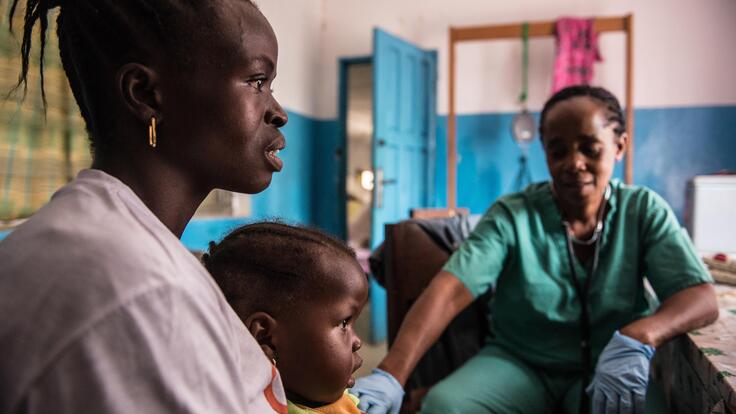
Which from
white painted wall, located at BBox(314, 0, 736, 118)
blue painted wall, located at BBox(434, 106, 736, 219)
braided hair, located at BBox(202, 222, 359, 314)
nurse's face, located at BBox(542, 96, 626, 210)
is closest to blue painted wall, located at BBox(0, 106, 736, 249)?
blue painted wall, located at BBox(434, 106, 736, 219)

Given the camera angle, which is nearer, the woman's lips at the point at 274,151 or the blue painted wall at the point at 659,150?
the woman's lips at the point at 274,151

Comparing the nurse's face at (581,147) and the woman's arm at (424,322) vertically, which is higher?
the nurse's face at (581,147)

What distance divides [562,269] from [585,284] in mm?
70

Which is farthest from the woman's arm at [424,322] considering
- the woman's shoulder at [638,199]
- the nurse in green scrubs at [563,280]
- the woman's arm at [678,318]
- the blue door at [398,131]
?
the blue door at [398,131]

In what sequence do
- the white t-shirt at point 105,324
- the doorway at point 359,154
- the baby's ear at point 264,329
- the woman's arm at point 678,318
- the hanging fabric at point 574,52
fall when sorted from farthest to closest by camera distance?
the doorway at point 359,154 → the hanging fabric at point 574,52 → the woman's arm at point 678,318 → the baby's ear at point 264,329 → the white t-shirt at point 105,324

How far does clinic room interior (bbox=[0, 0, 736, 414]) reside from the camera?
85 centimetres

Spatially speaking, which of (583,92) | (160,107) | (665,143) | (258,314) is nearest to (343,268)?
(258,314)

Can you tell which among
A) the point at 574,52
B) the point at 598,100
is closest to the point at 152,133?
the point at 598,100

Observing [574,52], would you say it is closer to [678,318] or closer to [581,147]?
[581,147]

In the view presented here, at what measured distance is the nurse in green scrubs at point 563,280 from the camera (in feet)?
3.91

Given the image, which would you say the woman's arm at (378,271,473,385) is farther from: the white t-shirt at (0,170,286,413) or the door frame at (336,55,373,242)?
the door frame at (336,55,373,242)

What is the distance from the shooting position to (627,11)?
406 cm

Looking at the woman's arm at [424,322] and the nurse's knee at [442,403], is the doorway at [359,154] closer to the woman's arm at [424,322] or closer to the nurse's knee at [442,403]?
the woman's arm at [424,322]

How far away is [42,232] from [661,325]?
45.3 inches
